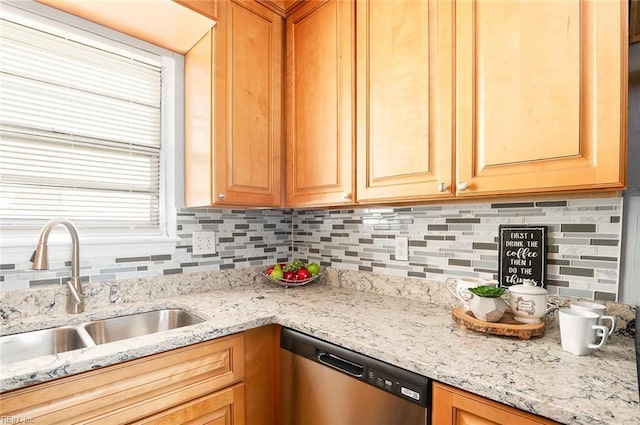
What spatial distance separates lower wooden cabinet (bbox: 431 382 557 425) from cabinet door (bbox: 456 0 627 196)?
601mm

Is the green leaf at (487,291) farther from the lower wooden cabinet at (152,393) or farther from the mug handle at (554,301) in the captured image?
the lower wooden cabinet at (152,393)

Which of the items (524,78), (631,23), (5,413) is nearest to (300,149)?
(524,78)

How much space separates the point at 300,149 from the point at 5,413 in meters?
1.41

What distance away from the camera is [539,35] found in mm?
992

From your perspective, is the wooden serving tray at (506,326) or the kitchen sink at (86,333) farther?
the kitchen sink at (86,333)

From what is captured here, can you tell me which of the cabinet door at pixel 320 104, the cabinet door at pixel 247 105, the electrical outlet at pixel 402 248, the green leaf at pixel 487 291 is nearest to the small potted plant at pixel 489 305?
the green leaf at pixel 487 291

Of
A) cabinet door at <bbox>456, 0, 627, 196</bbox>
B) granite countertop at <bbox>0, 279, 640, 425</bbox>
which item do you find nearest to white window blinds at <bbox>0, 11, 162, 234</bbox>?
granite countertop at <bbox>0, 279, 640, 425</bbox>

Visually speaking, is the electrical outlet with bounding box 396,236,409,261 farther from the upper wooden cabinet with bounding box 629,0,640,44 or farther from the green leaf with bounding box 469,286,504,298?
the upper wooden cabinet with bounding box 629,0,640,44

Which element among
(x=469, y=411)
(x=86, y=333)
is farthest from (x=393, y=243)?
(x=86, y=333)

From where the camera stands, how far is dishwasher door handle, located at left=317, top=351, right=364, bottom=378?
3.54 ft

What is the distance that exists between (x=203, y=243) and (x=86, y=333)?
66 centimetres

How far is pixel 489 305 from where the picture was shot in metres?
1.12

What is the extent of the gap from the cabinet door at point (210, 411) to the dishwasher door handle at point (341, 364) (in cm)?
37

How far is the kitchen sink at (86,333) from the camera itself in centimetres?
120
